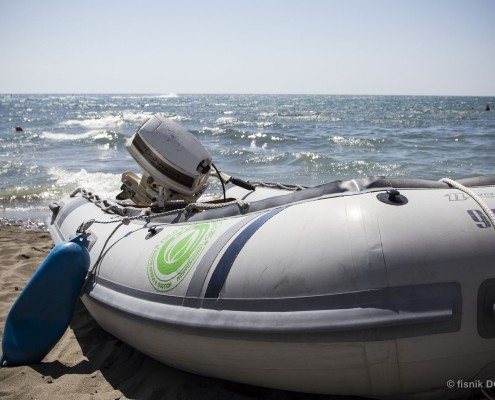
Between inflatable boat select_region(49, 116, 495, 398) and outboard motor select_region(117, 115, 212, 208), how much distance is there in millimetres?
1179

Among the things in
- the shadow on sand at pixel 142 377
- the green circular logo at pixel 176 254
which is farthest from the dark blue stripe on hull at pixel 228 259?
the shadow on sand at pixel 142 377

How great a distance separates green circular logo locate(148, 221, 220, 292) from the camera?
2.48 meters

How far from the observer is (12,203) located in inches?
331

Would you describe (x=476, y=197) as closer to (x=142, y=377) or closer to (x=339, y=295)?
(x=339, y=295)

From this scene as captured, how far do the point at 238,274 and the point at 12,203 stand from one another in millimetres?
7363

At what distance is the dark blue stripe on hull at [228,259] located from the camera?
2287 mm

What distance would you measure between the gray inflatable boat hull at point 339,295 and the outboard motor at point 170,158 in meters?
1.32

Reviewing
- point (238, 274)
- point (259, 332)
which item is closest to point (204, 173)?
point (238, 274)

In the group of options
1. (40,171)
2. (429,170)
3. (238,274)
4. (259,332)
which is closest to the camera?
(259,332)

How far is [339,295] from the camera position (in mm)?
1994

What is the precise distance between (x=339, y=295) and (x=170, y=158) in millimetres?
2181

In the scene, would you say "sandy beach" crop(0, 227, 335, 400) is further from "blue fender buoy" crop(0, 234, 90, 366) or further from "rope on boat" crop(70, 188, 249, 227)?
"rope on boat" crop(70, 188, 249, 227)

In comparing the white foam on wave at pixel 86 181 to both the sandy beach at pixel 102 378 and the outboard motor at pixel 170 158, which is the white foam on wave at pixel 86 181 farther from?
the sandy beach at pixel 102 378

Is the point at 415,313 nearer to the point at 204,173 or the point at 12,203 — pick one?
the point at 204,173
